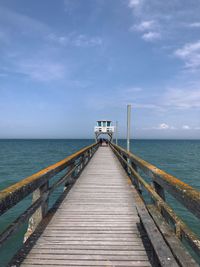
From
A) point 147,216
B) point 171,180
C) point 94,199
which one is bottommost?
point 94,199

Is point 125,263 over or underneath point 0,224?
Answer: over

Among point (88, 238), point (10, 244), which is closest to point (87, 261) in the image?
point (88, 238)

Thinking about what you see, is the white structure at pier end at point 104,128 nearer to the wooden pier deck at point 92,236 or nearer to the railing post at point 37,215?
the wooden pier deck at point 92,236

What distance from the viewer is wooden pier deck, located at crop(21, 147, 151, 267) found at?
2.88 meters

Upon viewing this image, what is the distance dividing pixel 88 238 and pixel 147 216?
1.00m

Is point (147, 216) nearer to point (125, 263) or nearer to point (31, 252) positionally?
point (125, 263)

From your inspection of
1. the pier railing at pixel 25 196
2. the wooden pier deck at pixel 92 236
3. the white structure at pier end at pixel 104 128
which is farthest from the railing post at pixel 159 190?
the white structure at pier end at pixel 104 128

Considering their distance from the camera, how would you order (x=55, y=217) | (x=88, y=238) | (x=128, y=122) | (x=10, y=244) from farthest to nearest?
(x=128, y=122)
(x=10, y=244)
(x=55, y=217)
(x=88, y=238)

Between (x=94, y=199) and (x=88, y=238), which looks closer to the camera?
(x=88, y=238)

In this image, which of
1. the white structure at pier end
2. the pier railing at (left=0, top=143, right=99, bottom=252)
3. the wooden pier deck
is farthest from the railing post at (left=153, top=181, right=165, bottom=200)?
the white structure at pier end

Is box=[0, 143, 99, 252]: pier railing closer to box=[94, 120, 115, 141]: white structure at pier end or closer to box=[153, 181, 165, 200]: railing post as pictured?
box=[153, 181, 165, 200]: railing post

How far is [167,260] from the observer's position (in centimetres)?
229

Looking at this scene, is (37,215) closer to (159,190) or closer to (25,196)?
(25,196)

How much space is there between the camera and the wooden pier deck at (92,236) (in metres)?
2.88
